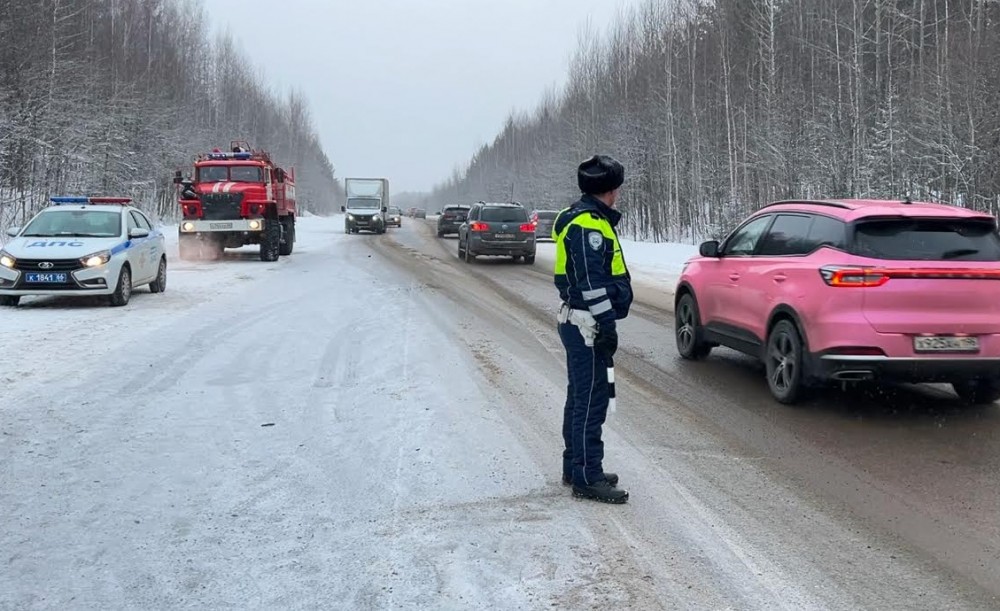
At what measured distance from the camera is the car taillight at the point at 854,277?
5.94m

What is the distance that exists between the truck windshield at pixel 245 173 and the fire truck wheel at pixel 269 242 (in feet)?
4.39

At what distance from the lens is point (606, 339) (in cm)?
431

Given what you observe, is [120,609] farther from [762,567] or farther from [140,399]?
[140,399]

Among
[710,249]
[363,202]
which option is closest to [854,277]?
[710,249]

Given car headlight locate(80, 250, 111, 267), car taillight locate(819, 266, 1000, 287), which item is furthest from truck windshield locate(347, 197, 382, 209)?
car taillight locate(819, 266, 1000, 287)

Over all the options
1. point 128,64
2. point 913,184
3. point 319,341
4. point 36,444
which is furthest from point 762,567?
point 128,64

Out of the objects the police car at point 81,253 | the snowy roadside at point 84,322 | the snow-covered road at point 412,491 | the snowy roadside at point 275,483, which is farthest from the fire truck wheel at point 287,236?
the snow-covered road at point 412,491

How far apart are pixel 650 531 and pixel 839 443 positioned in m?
2.32

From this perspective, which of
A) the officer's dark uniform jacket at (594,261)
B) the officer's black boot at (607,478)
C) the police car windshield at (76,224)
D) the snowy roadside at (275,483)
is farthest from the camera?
the police car windshield at (76,224)

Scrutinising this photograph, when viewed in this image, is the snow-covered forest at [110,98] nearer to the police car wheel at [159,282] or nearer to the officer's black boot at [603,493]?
the police car wheel at [159,282]

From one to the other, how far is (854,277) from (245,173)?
19.4 metres

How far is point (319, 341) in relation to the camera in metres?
9.29

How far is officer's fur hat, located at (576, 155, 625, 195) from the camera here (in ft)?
14.4

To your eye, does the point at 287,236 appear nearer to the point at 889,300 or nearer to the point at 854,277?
the point at 854,277
